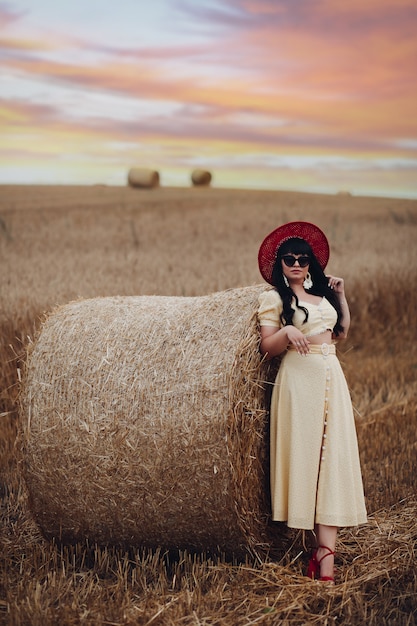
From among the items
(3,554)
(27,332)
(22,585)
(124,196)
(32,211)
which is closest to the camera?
(22,585)

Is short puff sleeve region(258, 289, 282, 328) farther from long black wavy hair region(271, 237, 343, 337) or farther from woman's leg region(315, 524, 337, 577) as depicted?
woman's leg region(315, 524, 337, 577)

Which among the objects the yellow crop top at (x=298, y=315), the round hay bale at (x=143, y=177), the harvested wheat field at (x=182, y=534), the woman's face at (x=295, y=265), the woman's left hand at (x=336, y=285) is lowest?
the harvested wheat field at (x=182, y=534)

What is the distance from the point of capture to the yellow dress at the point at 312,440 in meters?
4.35

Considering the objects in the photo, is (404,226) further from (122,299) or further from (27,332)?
(122,299)

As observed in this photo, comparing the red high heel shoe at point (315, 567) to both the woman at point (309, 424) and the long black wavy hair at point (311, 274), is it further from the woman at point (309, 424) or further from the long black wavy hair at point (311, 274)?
the long black wavy hair at point (311, 274)

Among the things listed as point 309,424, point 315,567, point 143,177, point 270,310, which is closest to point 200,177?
point 143,177

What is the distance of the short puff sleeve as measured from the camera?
4.43 m

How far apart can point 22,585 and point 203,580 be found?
3.10 feet

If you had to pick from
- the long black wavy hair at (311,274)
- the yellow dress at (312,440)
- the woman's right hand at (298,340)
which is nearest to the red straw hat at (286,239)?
the long black wavy hair at (311,274)

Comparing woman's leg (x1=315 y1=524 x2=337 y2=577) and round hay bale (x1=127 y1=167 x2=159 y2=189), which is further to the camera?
round hay bale (x1=127 y1=167 x2=159 y2=189)

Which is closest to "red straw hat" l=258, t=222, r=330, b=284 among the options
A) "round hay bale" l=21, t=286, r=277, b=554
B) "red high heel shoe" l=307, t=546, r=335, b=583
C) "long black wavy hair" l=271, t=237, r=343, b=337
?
"long black wavy hair" l=271, t=237, r=343, b=337

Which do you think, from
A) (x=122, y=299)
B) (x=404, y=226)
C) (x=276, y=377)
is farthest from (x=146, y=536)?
(x=404, y=226)

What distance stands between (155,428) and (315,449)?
0.87 metres

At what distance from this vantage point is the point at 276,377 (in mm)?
4570
